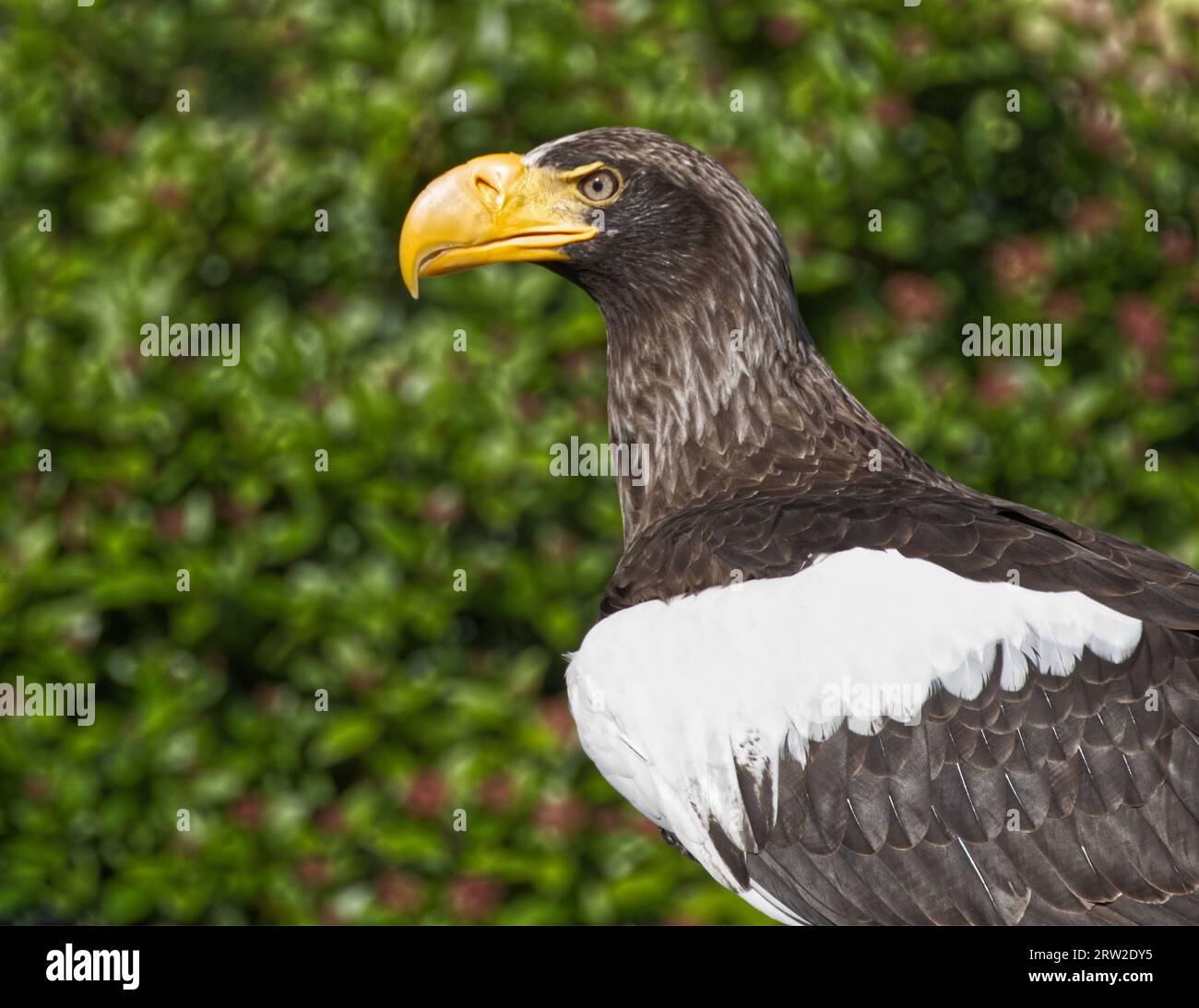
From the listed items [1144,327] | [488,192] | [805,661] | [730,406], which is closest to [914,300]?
[1144,327]

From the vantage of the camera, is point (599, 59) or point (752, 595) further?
point (599, 59)

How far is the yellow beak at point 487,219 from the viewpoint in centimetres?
296

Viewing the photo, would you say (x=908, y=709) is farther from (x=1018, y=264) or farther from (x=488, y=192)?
(x=1018, y=264)

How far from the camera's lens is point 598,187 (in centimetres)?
303

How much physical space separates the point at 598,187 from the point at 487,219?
0.21 meters

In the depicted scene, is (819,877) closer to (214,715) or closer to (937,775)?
A: (937,775)

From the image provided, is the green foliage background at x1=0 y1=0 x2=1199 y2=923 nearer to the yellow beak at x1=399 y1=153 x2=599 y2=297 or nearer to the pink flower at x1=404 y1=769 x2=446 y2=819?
the pink flower at x1=404 y1=769 x2=446 y2=819

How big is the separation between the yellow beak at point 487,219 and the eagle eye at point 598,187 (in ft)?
0.07

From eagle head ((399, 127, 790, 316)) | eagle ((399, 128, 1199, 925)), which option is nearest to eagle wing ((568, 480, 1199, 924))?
eagle ((399, 128, 1199, 925))

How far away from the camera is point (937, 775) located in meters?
2.48

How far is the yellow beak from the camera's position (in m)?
2.96

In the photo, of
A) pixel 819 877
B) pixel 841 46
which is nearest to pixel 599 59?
pixel 841 46
